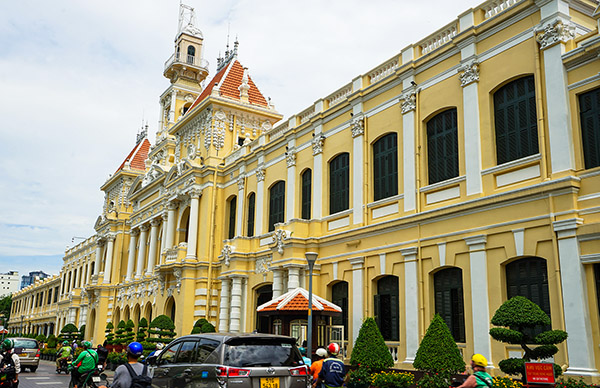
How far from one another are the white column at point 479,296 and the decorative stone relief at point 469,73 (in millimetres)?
4880

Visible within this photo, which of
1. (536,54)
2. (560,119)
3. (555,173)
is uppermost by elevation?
(536,54)

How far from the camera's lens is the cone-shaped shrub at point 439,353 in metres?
13.4

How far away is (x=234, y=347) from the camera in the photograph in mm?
9609

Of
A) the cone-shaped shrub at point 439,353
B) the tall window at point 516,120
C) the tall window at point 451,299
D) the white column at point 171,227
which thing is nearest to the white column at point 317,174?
the tall window at point 451,299

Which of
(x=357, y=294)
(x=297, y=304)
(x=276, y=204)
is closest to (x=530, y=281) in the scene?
(x=357, y=294)

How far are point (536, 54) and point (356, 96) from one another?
789 cm

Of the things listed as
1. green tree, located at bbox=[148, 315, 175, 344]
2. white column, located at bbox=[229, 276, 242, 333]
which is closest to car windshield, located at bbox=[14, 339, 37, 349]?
green tree, located at bbox=[148, 315, 175, 344]

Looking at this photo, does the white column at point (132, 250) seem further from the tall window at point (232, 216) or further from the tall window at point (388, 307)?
the tall window at point (388, 307)

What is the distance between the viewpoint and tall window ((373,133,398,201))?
2006 centimetres

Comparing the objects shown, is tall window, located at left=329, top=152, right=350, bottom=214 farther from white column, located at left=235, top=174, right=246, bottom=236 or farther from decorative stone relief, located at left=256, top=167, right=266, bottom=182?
white column, located at left=235, top=174, right=246, bottom=236

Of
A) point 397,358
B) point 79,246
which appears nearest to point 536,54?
point 397,358

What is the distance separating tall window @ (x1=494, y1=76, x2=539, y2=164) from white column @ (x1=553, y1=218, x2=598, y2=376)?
2.61 meters

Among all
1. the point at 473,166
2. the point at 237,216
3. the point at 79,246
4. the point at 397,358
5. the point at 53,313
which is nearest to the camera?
the point at 473,166

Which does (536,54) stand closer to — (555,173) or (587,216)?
(555,173)
